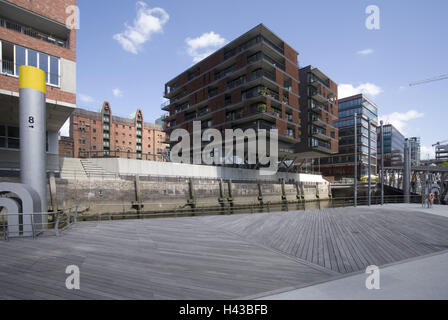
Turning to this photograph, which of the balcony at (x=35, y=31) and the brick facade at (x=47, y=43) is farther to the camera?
the balcony at (x=35, y=31)

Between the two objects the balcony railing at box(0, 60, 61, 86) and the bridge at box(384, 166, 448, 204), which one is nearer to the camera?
the balcony railing at box(0, 60, 61, 86)

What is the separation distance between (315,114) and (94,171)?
39.4 meters

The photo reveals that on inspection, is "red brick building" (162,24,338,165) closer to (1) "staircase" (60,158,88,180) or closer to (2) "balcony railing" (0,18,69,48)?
(1) "staircase" (60,158,88,180)

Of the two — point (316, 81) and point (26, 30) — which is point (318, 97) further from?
point (26, 30)

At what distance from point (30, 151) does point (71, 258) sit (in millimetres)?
5707

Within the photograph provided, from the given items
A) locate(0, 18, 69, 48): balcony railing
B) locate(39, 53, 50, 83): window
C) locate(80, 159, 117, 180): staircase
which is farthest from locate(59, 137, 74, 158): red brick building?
locate(39, 53, 50, 83): window

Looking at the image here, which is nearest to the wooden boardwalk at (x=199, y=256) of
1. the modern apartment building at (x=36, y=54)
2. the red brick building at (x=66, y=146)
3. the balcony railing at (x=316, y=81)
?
the modern apartment building at (x=36, y=54)

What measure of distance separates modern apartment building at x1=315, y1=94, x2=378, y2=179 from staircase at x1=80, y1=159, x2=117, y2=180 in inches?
2531

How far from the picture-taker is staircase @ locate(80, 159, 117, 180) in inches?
898

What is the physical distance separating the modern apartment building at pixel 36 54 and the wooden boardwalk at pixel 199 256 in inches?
470

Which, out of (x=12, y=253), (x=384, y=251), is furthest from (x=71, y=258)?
(x=384, y=251)

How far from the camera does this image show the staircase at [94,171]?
74.8 ft

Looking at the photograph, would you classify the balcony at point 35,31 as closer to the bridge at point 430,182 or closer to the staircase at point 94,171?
the staircase at point 94,171
